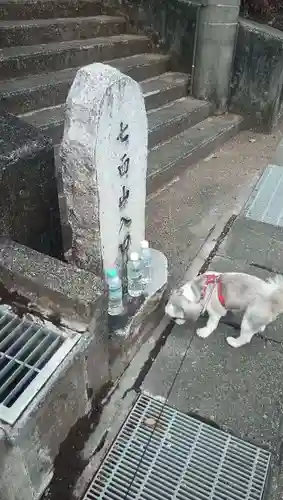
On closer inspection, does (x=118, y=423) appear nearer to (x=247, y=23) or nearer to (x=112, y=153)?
(x=112, y=153)

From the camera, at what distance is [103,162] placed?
90.7 inches

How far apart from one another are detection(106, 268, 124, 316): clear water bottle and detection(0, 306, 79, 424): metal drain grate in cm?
56

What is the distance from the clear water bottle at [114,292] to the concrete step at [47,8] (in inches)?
166

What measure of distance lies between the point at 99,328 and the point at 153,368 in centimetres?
78

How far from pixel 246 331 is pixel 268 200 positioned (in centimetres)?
257

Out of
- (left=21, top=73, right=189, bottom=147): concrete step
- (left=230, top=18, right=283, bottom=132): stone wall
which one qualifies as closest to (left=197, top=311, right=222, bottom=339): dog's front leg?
(left=21, top=73, right=189, bottom=147): concrete step

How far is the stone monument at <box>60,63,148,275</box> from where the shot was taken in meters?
2.16

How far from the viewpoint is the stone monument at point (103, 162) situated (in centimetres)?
216

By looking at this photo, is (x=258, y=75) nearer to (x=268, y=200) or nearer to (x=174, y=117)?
(x=174, y=117)

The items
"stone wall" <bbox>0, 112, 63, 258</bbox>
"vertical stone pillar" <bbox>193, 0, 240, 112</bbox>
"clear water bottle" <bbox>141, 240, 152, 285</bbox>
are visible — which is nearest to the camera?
"stone wall" <bbox>0, 112, 63, 258</bbox>

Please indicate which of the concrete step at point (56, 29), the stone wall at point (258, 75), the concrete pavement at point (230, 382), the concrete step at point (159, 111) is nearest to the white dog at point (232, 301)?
the concrete pavement at point (230, 382)

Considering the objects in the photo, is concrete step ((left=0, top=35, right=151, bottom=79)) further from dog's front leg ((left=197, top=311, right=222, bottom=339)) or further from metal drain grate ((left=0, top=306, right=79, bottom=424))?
dog's front leg ((left=197, top=311, right=222, bottom=339))

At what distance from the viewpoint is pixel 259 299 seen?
9.16 ft

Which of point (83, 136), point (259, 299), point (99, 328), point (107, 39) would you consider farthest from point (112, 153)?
point (107, 39)
